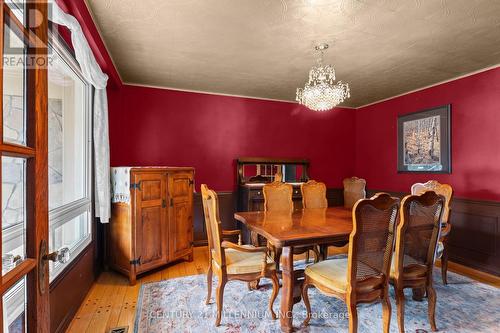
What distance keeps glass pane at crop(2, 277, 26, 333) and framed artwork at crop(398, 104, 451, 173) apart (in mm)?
4504

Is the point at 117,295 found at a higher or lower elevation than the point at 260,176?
lower

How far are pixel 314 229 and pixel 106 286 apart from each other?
2.29 m

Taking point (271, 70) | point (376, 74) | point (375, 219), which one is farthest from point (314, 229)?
point (376, 74)

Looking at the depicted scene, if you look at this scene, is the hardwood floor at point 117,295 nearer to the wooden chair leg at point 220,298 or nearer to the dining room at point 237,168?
the dining room at point 237,168

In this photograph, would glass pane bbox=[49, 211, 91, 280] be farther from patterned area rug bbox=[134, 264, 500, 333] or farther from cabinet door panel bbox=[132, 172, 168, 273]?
patterned area rug bbox=[134, 264, 500, 333]

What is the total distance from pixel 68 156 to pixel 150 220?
105 cm

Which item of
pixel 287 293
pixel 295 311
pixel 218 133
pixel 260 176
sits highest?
pixel 218 133

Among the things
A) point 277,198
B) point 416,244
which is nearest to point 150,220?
point 277,198

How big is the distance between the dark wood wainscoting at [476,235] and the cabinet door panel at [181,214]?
11.7ft

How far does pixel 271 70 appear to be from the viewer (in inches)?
134

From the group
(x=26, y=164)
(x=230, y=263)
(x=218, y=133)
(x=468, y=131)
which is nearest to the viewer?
(x=26, y=164)

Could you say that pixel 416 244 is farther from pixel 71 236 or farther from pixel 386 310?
pixel 71 236

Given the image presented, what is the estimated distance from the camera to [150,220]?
3070 mm

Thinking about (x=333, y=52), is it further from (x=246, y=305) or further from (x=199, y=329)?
(x=199, y=329)
